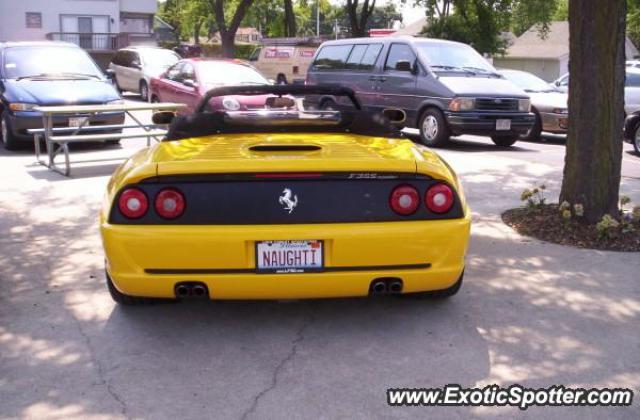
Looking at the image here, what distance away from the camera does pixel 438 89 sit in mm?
12586

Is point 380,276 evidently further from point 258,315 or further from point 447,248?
point 258,315

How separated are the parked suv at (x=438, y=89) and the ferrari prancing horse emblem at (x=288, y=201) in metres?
8.58

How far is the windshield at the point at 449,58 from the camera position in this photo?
42.8 feet

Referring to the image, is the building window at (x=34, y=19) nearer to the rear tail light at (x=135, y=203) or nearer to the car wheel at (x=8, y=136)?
the car wheel at (x=8, y=136)

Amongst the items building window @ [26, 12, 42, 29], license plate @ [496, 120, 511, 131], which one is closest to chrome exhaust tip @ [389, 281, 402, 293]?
license plate @ [496, 120, 511, 131]

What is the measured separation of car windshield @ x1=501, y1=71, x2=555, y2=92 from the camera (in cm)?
1564

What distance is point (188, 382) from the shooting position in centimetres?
359

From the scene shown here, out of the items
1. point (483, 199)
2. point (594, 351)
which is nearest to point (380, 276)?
point (594, 351)

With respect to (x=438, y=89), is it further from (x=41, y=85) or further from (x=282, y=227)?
(x=282, y=227)

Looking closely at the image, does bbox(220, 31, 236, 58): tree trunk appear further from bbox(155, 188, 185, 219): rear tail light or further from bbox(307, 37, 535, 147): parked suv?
bbox(155, 188, 185, 219): rear tail light

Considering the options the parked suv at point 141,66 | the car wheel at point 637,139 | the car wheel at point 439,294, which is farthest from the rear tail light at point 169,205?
the parked suv at point 141,66

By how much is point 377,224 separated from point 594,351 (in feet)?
4.40

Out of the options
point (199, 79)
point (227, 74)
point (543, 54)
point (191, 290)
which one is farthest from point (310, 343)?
point (543, 54)

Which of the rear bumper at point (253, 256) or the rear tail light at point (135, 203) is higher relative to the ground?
the rear tail light at point (135, 203)
